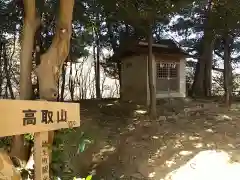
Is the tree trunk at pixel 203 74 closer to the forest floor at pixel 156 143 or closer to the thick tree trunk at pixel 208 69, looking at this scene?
the thick tree trunk at pixel 208 69

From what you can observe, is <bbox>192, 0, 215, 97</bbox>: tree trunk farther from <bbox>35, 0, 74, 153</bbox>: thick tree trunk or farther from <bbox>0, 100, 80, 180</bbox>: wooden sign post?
<bbox>0, 100, 80, 180</bbox>: wooden sign post

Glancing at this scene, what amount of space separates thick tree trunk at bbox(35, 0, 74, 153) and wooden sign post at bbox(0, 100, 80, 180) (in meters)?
1.02

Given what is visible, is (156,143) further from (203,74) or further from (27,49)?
(203,74)

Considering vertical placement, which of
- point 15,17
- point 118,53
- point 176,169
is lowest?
point 176,169

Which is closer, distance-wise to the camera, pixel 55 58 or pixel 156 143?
pixel 55 58

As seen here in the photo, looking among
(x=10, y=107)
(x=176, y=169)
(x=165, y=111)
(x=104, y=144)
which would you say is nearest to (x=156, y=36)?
(x=165, y=111)

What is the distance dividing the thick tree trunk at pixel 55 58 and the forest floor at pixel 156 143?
1.00 m

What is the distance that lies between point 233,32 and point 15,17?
6583 millimetres

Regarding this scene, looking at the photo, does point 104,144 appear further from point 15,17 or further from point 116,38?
point 116,38

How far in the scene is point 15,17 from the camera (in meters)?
10.1

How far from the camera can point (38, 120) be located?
2584mm

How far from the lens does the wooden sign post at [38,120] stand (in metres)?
2.15

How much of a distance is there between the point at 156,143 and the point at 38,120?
574 cm

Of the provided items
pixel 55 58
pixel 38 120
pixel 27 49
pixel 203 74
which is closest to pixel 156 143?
pixel 55 58
